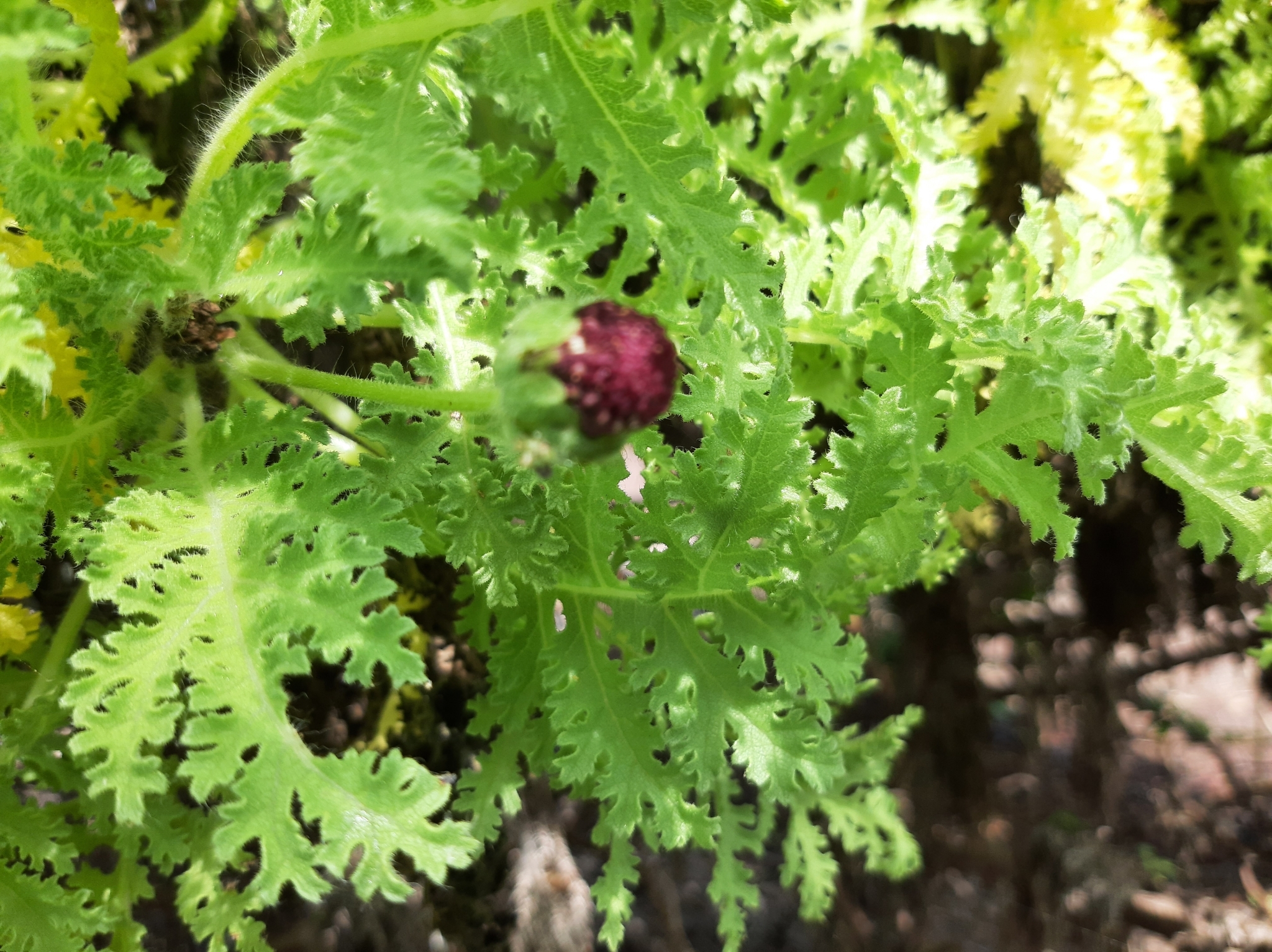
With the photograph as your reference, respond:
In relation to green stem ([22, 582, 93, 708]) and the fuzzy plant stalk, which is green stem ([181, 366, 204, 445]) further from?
green stem ([22, 582, 93, 708])

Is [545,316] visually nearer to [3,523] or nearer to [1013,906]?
[3,523]

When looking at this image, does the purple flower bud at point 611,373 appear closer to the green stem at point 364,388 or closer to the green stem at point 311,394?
the green stem at point 364,388

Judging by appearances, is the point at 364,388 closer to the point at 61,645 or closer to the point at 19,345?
the point at 19,345

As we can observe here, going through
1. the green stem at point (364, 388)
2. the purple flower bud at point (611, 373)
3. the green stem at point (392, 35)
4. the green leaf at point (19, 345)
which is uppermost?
the green stem at point (392, 35)

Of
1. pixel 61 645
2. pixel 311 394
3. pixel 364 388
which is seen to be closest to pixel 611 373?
pixel 364 388

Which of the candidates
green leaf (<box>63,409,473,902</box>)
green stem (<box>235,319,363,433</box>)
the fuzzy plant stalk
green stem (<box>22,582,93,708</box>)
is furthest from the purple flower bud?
green stem (<box>22,582,93,708</box>)

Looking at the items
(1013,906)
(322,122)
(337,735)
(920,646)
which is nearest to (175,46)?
(322,122)

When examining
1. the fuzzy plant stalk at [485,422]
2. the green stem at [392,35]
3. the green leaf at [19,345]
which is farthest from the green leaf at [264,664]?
the green stem at [392,35]
